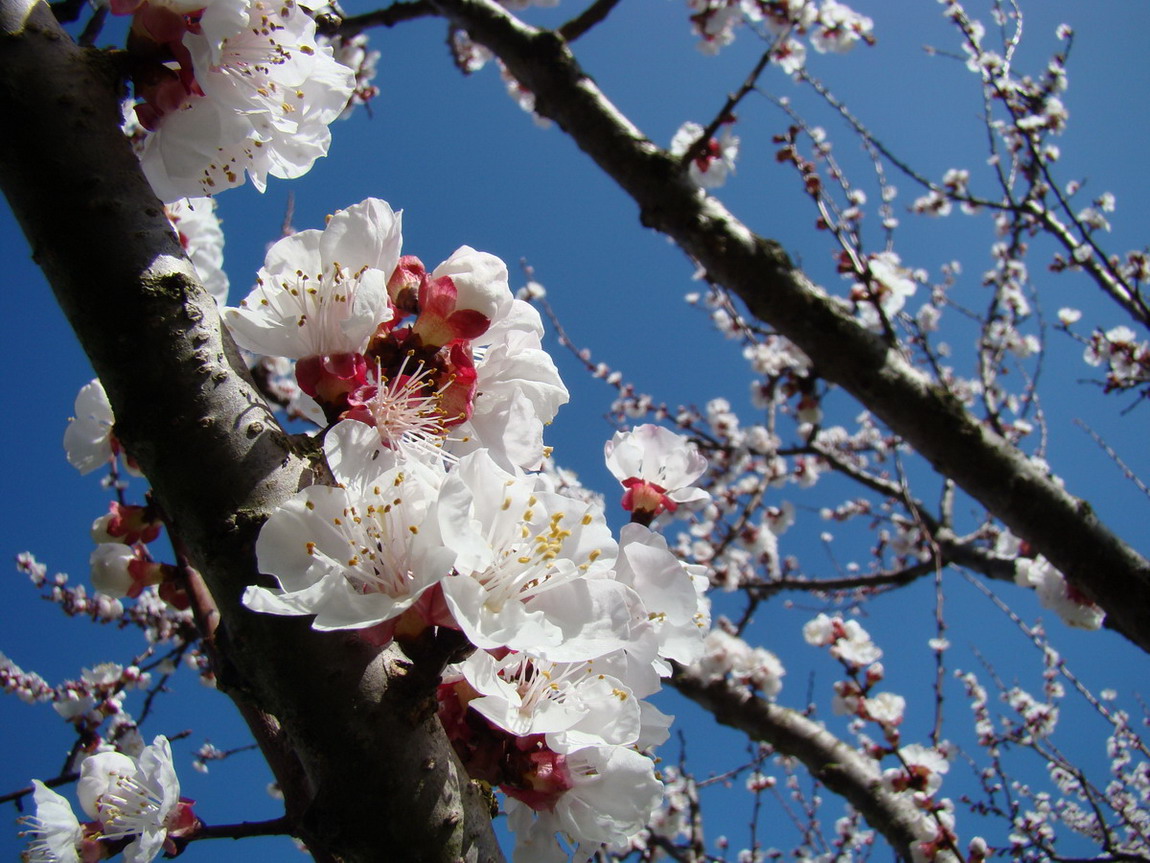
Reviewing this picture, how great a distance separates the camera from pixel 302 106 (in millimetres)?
1170

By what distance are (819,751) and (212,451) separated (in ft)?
11.1

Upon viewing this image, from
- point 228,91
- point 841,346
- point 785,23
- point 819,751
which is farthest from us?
point 785,23

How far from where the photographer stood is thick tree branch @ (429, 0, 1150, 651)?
2.21 m

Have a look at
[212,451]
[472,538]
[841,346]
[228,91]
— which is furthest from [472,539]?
[841,346]

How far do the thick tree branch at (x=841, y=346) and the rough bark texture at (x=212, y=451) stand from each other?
213 centimetres

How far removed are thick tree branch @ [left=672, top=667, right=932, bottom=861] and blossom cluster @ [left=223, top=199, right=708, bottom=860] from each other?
2689 millimetres

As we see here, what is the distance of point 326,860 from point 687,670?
284cm

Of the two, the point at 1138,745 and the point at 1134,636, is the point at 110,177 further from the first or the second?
the point at 1138,745

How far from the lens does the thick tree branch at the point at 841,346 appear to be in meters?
2.21

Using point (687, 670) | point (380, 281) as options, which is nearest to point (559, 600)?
point (380, 281)

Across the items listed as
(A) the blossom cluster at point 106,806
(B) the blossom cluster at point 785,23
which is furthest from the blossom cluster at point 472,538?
(B) the blossom cluster at point 785,23

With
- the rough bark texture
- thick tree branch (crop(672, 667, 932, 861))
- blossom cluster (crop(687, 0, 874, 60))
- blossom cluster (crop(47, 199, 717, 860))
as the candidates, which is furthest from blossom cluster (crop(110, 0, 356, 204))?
blossom cluster (crop(687, 0, 874, 60))

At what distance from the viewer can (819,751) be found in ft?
10.9

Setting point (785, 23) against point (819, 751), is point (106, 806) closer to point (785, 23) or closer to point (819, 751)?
point (819, 751)
